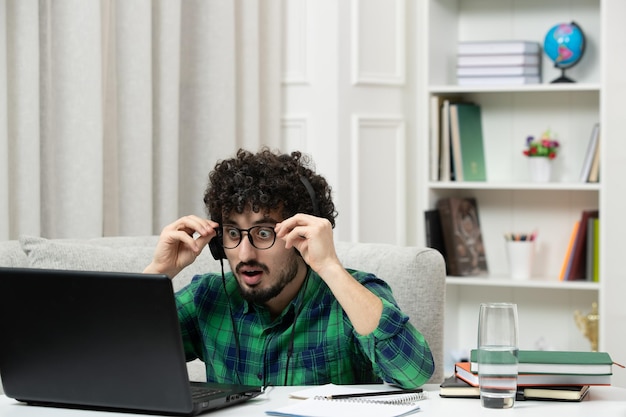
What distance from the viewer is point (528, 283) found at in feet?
11.7

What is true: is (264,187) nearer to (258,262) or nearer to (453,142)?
(258,262)

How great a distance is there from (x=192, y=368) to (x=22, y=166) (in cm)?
72

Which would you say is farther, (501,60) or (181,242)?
(501,60)

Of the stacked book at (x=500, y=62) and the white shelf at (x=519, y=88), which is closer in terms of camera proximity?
the white shelf at (x=519, y=88)

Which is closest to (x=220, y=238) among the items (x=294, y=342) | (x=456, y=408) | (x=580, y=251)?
(x=294, y=342)

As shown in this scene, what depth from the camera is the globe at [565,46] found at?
3.57 meters

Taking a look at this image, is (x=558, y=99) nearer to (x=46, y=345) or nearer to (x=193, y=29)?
(x=193, y=29)

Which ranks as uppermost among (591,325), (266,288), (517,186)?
(517,186)

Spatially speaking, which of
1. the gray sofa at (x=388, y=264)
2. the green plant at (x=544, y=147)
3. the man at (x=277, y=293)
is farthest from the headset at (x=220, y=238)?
the green plant at (x=544, y=147)

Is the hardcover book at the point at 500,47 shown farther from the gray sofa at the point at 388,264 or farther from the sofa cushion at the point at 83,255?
the sofa cushion at the point at 83,255

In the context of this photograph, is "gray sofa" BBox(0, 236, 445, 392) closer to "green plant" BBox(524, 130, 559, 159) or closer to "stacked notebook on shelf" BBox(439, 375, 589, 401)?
"stacked notebook on shelf" BBox(439, 375, 589, 401)

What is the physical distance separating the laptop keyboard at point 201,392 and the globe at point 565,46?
2441 mm

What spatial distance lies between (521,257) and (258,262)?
2073mm

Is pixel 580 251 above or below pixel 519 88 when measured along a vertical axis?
below
